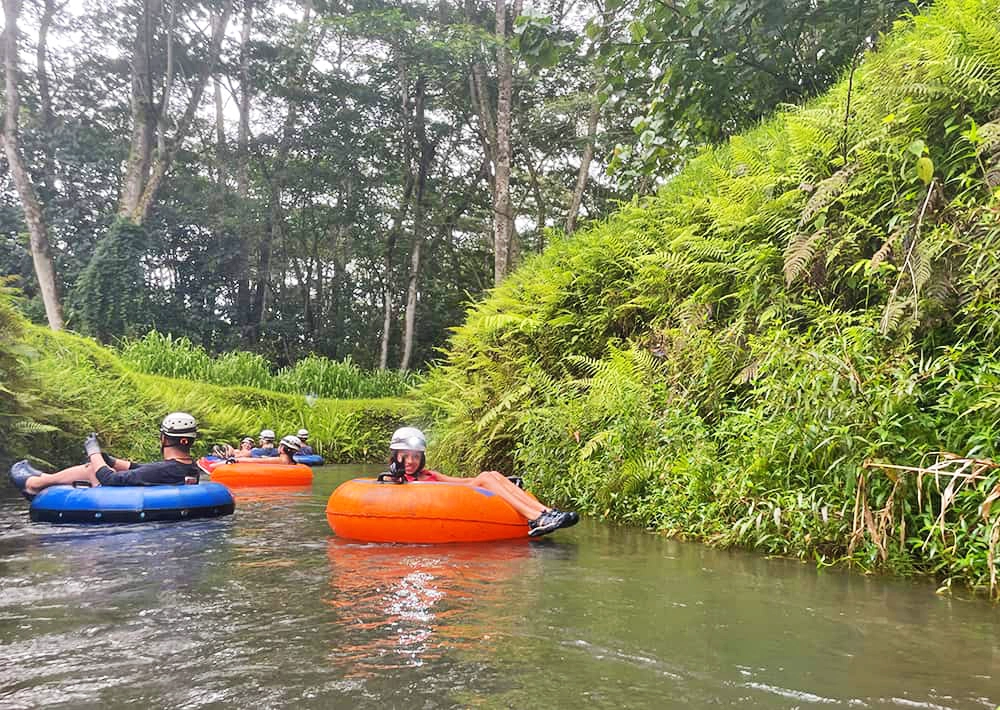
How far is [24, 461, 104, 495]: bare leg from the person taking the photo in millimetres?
7820

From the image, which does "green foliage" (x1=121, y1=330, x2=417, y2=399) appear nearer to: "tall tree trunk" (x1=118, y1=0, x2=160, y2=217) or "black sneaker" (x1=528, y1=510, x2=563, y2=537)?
"tall tree trunk" (x1=118, y1=0, x2=160, y2=217)

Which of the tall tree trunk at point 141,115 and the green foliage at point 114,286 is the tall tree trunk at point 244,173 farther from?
the green foliage at point 114,286

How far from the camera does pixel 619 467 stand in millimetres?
7727

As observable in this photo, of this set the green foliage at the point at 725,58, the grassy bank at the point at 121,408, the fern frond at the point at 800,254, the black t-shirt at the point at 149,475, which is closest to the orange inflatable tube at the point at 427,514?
the black t-shirt at the point at 149,475

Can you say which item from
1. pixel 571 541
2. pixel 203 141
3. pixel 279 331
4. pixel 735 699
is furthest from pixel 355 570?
pixel 203 141

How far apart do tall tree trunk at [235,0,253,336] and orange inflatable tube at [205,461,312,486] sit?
16473mm

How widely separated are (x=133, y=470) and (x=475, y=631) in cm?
548

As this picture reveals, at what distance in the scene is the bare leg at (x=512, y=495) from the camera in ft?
22.0

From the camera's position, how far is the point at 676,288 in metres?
9.05

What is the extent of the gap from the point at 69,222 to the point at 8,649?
24871 mm

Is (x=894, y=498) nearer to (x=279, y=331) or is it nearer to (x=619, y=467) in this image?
(x=619, y=467)

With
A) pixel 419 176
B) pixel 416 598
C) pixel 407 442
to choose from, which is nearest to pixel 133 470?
pixel 407 442

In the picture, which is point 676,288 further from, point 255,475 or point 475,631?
point 255,475

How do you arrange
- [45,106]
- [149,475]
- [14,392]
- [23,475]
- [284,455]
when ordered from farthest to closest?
[45,106]
[284,455]
[14,392]
[23,475]
[149,475]
